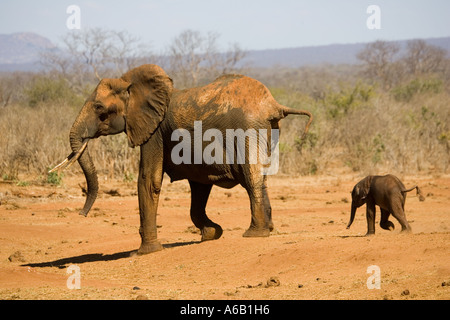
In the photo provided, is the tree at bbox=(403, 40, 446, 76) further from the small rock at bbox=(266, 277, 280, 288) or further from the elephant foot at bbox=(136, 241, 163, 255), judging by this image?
the small rock at bbox=(266, 277, 280, 288)

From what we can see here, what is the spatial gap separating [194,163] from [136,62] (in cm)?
3767

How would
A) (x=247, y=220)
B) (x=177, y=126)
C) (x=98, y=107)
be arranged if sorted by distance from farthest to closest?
1. (x=247, y=220)
2. (x=98, y=107)
3. (x=177, y=126)

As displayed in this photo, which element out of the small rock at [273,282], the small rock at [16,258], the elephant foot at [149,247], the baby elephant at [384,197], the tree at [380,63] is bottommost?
the small rock at [16,258]

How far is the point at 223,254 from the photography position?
9.08 meters

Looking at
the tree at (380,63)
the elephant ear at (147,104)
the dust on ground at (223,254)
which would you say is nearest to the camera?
the dust on ground at (223,254)

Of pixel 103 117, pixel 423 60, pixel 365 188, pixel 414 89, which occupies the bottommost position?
pixel 365 188

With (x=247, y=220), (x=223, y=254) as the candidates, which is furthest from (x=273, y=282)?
(x=247, y=220)

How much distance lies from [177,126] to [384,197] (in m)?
2.95

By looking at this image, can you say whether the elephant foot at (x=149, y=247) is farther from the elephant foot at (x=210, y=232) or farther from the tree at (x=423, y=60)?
the tree at (x=423, y=60)

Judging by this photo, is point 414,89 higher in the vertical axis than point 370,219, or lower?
higher

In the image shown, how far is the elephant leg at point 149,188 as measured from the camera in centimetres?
995

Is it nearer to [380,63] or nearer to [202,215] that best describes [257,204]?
[202,215]

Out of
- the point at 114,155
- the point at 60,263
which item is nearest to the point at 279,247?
the point at 60,263

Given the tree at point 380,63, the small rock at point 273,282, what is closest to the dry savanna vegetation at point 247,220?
the small rock at point 273,282
